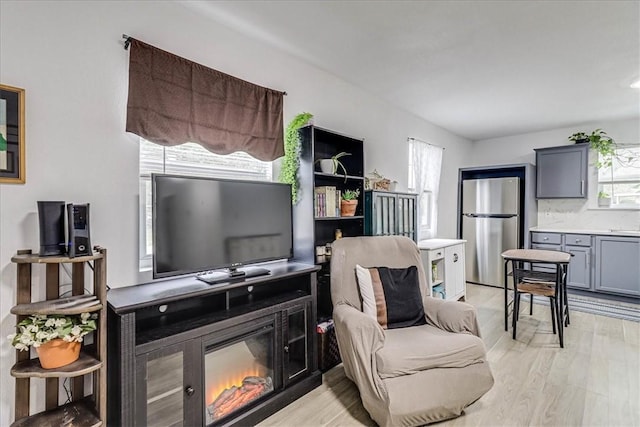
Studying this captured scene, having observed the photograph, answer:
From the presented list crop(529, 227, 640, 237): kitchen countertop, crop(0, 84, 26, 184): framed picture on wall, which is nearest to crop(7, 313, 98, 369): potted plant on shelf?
crop(0, 84, 26, 184): framed picture on wall

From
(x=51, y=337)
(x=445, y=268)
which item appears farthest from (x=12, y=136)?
(x=445, y=268)

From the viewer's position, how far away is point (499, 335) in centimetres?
327

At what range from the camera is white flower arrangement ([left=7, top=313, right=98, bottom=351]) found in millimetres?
1366

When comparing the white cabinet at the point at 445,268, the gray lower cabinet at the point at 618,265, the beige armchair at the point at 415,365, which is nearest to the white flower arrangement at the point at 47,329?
the beige armchair at the point at 415,365

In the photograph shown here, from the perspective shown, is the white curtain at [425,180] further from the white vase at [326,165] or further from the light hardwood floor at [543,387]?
the white vase at [326,165]

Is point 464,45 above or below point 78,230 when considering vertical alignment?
above

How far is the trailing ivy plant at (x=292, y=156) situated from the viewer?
8.53 feet

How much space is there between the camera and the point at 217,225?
2006 millimetres

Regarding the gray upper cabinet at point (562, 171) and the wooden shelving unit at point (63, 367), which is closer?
the wooden shelving unit at point (63, 367)

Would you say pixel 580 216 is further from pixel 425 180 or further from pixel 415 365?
pixel 415 365

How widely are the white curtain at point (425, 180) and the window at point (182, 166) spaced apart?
7.97ft

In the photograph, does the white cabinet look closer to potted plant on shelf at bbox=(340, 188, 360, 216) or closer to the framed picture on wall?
potted plant on shelf at bbox=(340, 188, 360, 216)

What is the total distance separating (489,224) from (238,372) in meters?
4.54

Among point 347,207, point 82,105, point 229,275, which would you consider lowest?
point 229,275
